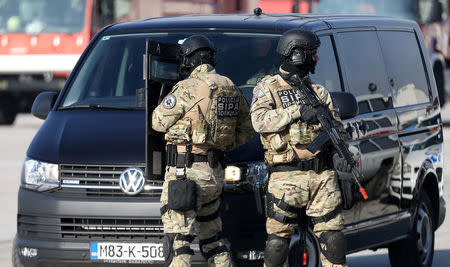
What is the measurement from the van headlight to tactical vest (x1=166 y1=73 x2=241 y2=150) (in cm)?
79

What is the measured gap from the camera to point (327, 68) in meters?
7.92

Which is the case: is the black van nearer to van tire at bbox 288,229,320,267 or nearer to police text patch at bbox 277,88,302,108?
van tire at bbox 288,229,320,267

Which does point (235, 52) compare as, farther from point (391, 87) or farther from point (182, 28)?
point (391, 87)

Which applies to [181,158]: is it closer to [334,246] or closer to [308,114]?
[308,114]

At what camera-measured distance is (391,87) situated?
880 centimetres

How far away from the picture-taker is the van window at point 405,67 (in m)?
8.93

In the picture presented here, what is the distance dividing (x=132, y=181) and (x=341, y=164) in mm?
1186

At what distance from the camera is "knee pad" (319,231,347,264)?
695 centimetres

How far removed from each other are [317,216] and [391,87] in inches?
83.9

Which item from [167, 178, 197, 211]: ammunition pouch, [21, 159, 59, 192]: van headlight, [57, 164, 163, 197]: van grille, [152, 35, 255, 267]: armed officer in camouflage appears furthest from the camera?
[21, 159, 59, 192]: van headlight

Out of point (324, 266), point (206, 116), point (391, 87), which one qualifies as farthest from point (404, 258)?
point (206, 116)

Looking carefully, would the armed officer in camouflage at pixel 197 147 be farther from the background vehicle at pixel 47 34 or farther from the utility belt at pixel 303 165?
the background vehicle at pixel 47 34

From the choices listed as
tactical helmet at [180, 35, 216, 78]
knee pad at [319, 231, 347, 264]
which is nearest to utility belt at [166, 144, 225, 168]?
tactical helmet at [180, 35, 216, 78]

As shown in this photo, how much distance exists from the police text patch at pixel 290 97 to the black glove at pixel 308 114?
0.07 metres
